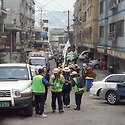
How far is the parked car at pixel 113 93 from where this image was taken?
14.3 metres

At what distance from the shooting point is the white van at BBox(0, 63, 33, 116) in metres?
10.2

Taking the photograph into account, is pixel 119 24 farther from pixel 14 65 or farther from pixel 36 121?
pixel 36 121

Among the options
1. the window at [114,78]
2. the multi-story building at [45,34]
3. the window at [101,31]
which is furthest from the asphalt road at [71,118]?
the multi-story building at [45,34]

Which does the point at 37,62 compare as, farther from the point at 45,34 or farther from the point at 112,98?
the point at 45,34

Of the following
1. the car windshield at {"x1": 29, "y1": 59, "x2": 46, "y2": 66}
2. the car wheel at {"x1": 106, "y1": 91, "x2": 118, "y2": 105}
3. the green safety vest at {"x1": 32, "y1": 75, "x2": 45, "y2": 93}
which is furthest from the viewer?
the car windshield at {"x1": 29, "y1": 59, "x2": 46, "y2": 66}

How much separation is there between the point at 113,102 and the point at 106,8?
20.8 m

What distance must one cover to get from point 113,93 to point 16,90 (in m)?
6.10

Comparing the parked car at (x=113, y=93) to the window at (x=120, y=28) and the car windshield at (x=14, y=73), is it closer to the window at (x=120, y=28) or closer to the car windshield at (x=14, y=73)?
the car windshield at (x=14, y=73)

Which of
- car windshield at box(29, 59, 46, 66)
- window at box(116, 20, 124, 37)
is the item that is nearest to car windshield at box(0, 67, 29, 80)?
window at box(116, 20, 124, 37)

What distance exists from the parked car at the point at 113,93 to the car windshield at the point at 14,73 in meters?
4.50

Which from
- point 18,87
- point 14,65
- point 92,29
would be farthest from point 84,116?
point 92,29

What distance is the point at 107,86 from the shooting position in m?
15.5

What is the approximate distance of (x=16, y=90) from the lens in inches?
407

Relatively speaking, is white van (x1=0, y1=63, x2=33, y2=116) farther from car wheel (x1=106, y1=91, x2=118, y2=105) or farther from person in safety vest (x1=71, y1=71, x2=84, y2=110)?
car wheel (x1=106, y1=91, x2=118, y2=105)
